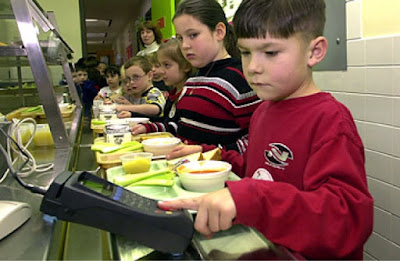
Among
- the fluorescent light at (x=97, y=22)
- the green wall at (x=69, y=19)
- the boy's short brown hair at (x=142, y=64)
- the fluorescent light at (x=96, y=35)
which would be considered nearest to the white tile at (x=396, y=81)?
the boy's short brown hair at (x=142, y=64)

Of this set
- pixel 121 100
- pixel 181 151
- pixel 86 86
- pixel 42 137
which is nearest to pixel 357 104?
pixel 181 151

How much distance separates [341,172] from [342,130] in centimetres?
10

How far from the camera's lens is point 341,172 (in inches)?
30.0

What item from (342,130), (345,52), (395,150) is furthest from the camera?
(345,52)

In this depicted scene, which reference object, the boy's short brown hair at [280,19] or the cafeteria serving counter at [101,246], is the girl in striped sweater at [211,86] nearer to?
the boy's short brown hair at [280,19]

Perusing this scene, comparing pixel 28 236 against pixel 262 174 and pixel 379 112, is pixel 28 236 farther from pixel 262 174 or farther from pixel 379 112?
pixel 379 112

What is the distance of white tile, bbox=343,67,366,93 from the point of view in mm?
1989

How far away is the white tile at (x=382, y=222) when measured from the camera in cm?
191

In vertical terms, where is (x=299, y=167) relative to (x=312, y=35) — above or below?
below

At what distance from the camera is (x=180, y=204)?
0.71m

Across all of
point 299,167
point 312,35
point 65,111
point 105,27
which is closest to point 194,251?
point 299,167

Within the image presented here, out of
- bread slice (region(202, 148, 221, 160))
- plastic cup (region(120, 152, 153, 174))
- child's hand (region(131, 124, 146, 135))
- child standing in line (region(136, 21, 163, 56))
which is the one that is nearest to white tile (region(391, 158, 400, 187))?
bread slice (region(202, 148, 221, 160))

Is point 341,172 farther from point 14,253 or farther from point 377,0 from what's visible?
point 377,0

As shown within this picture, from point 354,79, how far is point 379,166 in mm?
464
